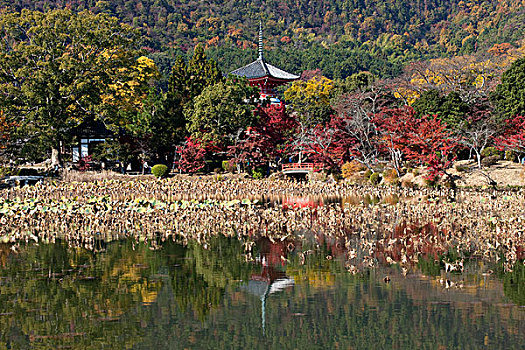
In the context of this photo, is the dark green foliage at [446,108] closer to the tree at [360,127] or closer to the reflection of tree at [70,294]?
the tree at [360,127]

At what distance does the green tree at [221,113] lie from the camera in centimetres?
3622

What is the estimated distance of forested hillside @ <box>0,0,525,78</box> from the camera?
320ft

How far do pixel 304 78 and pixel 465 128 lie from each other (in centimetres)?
5383

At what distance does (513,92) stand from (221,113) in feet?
52.5

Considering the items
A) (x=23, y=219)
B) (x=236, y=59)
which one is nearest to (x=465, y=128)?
(x=23, y=219)

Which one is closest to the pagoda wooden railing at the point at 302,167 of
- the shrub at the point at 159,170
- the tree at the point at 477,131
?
the shrub at the point at 159,170

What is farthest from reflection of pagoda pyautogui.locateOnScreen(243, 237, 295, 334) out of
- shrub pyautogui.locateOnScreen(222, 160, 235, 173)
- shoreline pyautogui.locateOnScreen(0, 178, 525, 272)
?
shrub pyautogui.locateOnScreen(222, 160, 235, 173)

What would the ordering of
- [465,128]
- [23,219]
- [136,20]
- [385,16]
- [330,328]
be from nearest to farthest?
[330,328] < [23,219] < [465,128] < [136,20] < [385,16]

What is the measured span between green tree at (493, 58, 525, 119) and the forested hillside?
53.5m

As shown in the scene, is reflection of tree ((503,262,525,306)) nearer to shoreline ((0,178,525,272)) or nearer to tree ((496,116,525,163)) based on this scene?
shoreline ((0,178,525,272))

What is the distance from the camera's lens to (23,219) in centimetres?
1767

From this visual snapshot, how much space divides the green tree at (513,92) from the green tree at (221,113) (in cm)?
1400

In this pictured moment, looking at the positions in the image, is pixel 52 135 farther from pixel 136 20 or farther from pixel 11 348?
pixel 136 20

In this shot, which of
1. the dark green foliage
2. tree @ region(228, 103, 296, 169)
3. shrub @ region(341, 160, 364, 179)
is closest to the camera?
shrub @ region(341, 160, 364, 179)
